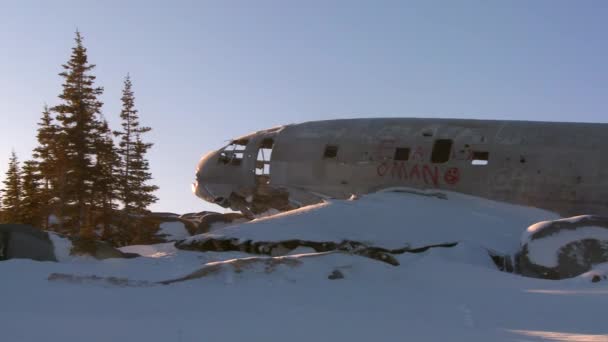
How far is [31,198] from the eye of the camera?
40.3m

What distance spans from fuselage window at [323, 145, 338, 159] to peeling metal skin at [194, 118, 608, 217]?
0.03 metres

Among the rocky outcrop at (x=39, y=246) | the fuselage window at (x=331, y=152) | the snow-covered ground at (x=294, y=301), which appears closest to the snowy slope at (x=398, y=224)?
the snow-covered ground at (x=294, y=301)

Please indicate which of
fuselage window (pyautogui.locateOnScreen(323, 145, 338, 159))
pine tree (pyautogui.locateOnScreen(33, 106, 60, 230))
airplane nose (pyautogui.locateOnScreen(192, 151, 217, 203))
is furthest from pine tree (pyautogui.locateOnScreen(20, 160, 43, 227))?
fuselage window (pyautogui.locateOnScreen(323, 145, 338, 159))

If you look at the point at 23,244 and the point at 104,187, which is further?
the point at 104,187

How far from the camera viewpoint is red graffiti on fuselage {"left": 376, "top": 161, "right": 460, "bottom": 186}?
59.6 ft

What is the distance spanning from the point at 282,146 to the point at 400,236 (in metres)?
8.19

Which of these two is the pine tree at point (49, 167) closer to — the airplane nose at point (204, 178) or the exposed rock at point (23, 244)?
the airplane nose at point (204, 178)

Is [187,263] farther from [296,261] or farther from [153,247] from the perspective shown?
[153,247]

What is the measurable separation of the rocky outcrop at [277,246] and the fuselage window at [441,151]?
571 centimetres

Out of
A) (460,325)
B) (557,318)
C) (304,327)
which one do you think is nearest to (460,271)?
(557,318)

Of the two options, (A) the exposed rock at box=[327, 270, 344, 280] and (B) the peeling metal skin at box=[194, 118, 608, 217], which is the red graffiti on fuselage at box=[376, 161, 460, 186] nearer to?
(B) the peeling metal skin at box=[194, 118, 608, 217]

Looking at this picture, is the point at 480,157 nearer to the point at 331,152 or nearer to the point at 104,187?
the point at 331,152

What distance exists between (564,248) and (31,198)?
119 feet

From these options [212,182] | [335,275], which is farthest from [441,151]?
[335,275]
